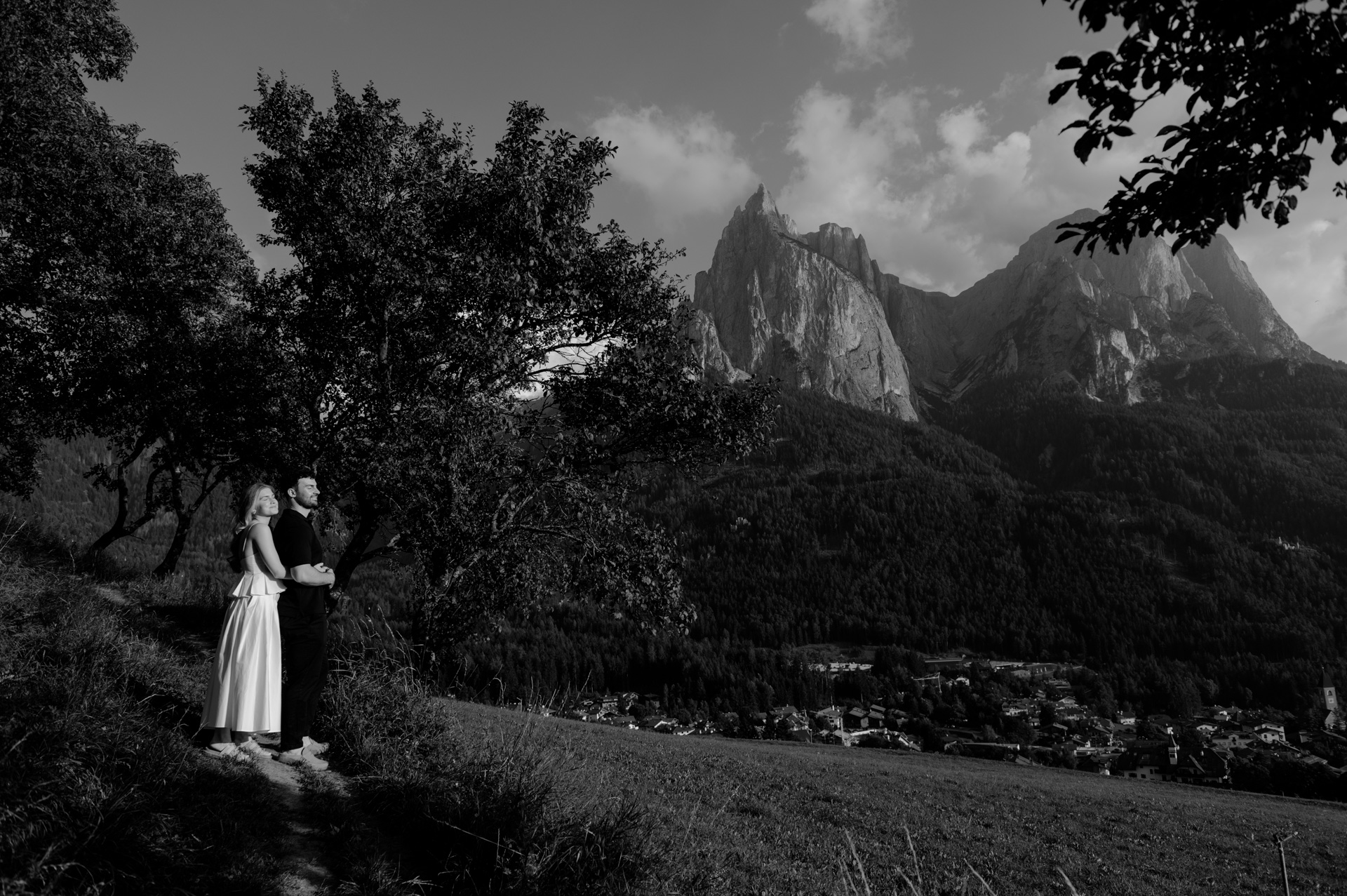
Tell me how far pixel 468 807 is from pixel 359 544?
8.16 m

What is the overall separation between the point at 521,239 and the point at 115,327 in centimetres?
892

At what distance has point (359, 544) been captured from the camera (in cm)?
1220

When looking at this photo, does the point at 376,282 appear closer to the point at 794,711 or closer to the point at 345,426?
the point at 345,426

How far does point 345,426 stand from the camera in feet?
34.4

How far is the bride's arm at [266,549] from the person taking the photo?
609 cm

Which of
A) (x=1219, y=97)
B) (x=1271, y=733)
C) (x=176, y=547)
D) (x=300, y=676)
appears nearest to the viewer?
(x=1219, y=97)

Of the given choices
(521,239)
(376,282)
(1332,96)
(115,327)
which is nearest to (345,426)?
(376,282)

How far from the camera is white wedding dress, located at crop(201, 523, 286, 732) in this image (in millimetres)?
5719

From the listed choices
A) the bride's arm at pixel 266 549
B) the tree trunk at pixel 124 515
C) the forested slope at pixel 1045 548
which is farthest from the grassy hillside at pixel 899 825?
the forested slope at pixel 1045 548

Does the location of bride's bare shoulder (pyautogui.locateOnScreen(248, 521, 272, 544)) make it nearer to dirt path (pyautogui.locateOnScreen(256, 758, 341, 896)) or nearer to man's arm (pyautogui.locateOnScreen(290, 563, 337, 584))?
man's arm (pyautogui.locateOnScreen(290, 563, 337, 584))

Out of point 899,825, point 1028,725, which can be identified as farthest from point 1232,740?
point 899,825

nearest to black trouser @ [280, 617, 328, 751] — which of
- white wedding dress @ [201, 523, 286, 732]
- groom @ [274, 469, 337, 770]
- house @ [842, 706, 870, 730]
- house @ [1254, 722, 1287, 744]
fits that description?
groom @ [274, 469, 337, 770]

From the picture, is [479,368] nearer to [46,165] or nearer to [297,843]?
[297,843]

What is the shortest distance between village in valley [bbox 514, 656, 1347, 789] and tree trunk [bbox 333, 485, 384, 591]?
14.4ft
